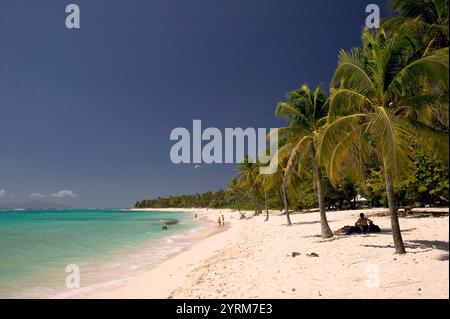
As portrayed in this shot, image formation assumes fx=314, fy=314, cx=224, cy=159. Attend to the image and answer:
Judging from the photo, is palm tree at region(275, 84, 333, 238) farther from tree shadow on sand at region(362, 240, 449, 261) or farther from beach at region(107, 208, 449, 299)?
tree shadow on sand at region(362, 240, 449, 261)

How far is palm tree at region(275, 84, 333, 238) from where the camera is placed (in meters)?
14.5

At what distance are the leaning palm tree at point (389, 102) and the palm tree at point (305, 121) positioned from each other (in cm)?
381

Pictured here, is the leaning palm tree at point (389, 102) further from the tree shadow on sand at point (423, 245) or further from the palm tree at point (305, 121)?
the palm tree at point (305, 121)

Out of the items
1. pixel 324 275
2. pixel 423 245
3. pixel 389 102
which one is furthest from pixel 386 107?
pixel 324 275

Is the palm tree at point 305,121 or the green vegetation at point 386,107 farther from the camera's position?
the palm tree at point 305,121

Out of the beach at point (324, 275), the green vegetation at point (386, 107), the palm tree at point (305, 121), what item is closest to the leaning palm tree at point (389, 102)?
the green vegetation at point (386, 107)

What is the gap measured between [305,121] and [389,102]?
577 centimetres

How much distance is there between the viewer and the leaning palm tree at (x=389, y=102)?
24.9 feet

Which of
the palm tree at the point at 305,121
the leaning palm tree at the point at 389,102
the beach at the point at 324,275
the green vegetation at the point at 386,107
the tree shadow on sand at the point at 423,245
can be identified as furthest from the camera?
the palm tree at the point at 305,121

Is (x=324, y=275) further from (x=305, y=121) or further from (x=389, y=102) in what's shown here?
(x=305, y=121)

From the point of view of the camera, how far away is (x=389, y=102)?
30.2 feet

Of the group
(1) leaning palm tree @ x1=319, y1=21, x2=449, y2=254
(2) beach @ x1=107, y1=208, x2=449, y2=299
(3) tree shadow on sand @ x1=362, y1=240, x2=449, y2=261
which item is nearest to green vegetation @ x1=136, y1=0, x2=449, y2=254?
(1) leaning palm tree @ x1=319, y1=21, x2=449, y2=254
